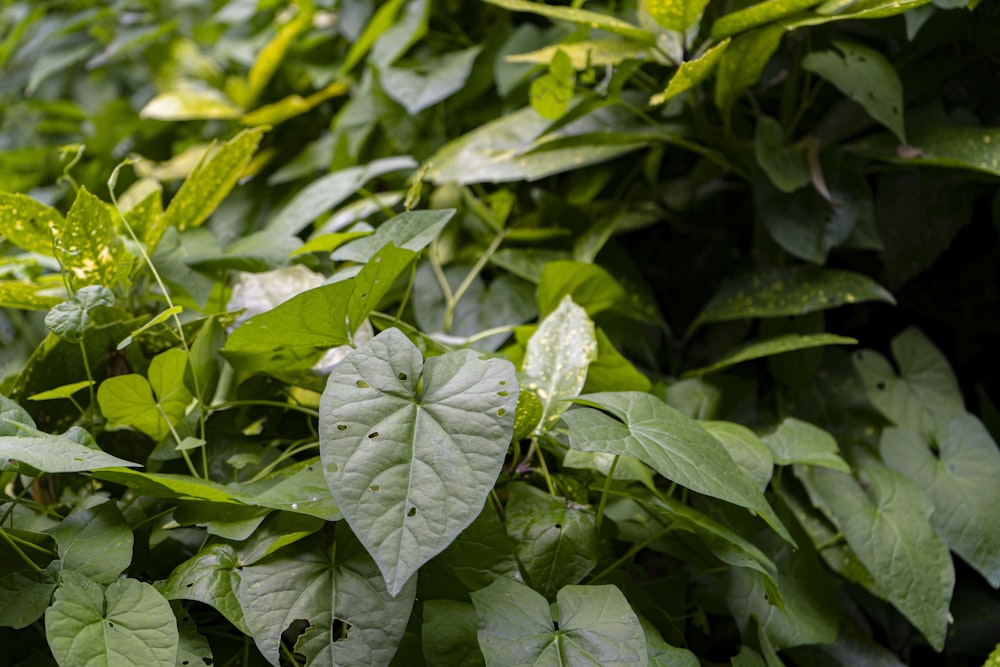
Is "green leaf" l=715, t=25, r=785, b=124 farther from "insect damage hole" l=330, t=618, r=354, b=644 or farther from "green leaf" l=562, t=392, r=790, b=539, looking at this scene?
"insect damage hole" l=330, t=618, r=354, b=644

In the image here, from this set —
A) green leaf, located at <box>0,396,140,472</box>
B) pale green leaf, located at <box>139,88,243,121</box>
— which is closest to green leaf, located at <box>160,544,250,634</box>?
green leaf, located at <box>0,396,140,472</box>

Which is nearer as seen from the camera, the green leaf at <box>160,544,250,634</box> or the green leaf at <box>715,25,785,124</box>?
the green leaf at <box>160,544,250,634</box>

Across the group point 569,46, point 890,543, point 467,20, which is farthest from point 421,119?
point 890,543

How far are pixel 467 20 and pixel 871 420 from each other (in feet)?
3.03

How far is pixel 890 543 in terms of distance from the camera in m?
0.80

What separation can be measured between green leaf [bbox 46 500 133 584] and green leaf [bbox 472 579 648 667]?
28cm

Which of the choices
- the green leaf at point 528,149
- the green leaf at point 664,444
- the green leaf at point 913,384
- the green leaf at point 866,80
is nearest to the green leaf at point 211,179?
the green leaf at point 528,149

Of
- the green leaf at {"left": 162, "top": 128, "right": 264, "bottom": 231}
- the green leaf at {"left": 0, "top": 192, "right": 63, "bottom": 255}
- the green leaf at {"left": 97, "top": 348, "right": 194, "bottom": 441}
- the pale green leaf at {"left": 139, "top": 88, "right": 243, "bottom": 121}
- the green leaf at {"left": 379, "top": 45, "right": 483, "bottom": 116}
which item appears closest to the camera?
the green leaf at {"left": 97, "top": 348, "right": 194, "bottom": 441}

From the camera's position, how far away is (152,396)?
717 mm

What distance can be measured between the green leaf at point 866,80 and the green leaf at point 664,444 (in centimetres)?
47

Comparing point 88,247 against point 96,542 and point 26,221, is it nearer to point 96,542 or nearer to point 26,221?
point 26,221

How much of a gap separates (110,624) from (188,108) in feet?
3.47

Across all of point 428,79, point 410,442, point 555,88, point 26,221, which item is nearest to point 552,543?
point 410,442

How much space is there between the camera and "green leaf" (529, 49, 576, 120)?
0.88 m
